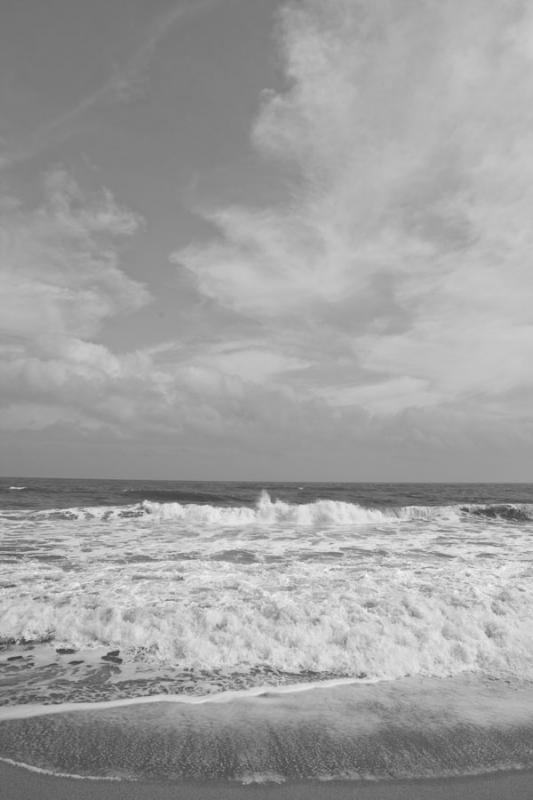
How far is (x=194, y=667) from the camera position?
576 centimetres

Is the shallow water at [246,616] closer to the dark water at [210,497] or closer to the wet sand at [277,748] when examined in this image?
the wet sand at [277,748]

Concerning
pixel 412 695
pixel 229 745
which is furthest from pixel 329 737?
pixel 412 695

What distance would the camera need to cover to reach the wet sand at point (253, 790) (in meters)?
3.47

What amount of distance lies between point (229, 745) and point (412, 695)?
2091 mm

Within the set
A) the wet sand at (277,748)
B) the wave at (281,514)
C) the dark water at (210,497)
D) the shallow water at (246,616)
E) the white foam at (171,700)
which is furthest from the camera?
the dark water at (210,497)

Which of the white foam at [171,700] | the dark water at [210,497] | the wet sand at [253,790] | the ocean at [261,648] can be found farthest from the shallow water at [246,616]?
the dark water at [210,497]

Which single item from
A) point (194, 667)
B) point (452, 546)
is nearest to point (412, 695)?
point (194, 667)

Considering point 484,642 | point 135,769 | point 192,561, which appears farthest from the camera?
point 192,561

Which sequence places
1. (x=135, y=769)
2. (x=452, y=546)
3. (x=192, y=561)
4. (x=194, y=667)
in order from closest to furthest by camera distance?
1. (x=135, y=769)
2. (x=194, y=667)
3. (x=192, y=561)
4. (x=452, y=546)

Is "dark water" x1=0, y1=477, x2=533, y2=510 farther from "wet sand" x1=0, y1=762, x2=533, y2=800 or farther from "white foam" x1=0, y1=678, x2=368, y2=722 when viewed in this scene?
"wet sand" x1=0, y1=762, x2=533, y2=800

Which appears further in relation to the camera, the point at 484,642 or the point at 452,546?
the point at 452,546

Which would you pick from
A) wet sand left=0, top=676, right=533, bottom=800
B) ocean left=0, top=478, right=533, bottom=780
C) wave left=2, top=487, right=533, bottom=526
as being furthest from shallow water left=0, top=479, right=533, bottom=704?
wave left=2, top=487, right=533, bottom=526

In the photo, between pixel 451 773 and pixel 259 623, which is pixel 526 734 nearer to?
pixel 451 773

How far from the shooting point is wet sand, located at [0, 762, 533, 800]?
3.47m
